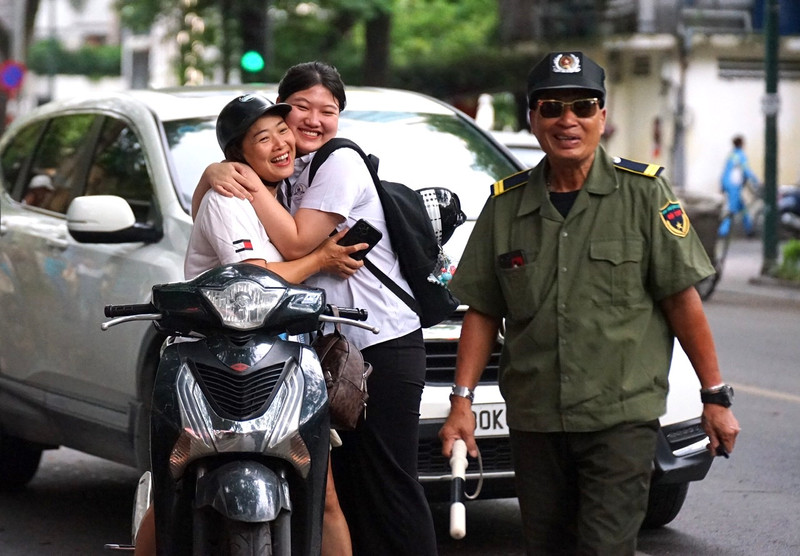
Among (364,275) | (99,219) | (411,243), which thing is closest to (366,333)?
(364,275)

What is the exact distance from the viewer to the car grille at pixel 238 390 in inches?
153

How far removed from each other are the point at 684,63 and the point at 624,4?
236cm

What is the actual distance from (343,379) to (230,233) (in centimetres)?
50

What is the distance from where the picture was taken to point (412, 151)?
6.43 meters

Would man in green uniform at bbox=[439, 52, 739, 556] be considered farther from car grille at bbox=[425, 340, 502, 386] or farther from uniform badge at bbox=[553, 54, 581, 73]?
car grille at bbox=[425, 340, 502, 386]

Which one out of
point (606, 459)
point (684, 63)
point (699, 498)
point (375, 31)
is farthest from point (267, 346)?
point (684, 63)

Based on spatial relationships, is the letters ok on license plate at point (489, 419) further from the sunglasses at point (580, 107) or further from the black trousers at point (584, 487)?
the sunglasses at point (580, 107)

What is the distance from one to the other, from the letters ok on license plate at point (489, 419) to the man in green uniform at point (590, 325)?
4.74 feet

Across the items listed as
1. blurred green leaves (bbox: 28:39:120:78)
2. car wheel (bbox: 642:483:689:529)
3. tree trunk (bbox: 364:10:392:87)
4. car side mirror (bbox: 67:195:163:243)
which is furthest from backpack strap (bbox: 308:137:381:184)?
blurred green leaves (bbox: 28:39:120:78)

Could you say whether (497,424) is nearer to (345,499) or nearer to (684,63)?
(345,499)

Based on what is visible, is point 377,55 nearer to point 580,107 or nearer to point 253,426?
point 580,107

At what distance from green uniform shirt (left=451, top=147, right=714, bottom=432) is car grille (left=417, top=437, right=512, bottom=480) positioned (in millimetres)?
1463

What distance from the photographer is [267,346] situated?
3953mm

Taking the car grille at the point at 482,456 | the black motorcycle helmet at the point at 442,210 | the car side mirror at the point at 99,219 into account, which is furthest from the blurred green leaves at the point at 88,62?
the black motorcycle helmet at the point at 442,210
